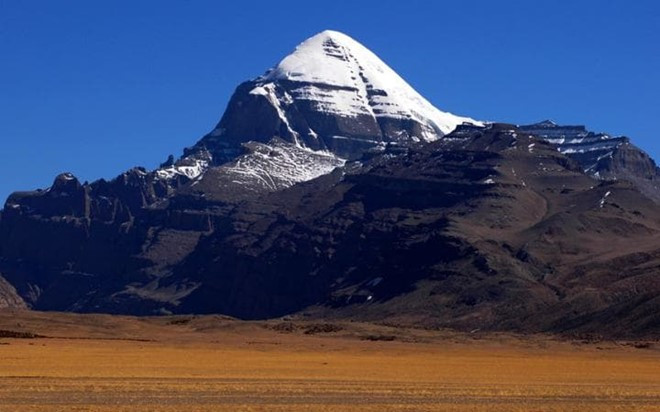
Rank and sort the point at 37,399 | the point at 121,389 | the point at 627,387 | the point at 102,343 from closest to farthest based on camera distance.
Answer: the point at 37,399 → the point at 121,389 → the point at 627,387 → the point at 102,343

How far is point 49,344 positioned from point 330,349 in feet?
122

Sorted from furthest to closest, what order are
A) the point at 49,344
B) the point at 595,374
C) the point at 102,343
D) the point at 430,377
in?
the point at 102,343, the point at 49,344, the point at 595,374, the point at 430,377

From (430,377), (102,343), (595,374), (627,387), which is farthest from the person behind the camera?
(102,343)

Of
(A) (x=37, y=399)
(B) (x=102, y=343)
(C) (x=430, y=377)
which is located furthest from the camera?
(B) (x=102, y=343)

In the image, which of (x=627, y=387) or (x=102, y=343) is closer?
(x=627, y=387)

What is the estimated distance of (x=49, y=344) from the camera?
160125mm

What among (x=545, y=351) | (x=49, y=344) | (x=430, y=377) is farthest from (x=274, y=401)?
(x=545, y=351)

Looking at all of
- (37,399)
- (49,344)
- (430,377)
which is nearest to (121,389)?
(37,399)

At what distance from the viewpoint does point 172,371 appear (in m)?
106

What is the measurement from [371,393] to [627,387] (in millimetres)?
22518

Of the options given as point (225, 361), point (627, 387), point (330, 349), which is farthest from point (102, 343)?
point (627, 387)

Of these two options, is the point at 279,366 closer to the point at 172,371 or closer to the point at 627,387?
the point at 172,371

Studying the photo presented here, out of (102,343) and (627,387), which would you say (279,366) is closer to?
(627,387)

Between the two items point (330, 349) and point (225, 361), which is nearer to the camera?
point (225, 361)
